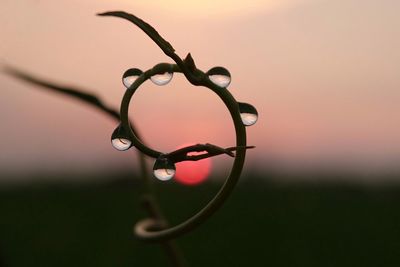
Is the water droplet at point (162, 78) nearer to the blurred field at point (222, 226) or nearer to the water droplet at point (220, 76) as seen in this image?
the water droplet at point (220, 76)

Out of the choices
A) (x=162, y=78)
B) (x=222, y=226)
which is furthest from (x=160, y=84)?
(x=222, y=226)

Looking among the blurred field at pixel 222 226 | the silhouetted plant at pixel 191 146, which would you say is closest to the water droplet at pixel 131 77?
the silhouetted plant at pixel 191 146

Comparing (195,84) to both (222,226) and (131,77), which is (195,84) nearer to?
(131,77)

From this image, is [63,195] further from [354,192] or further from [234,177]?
[234,177]

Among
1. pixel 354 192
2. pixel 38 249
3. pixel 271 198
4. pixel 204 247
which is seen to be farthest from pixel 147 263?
pixel 354 192

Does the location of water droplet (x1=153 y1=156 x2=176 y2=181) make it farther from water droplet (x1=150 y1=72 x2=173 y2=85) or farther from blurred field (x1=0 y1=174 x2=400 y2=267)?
blurred field (x1=0 y1=174 x2=400 y2=267)

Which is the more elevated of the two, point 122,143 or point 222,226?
point 222,226

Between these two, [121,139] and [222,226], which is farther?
[222,226]
